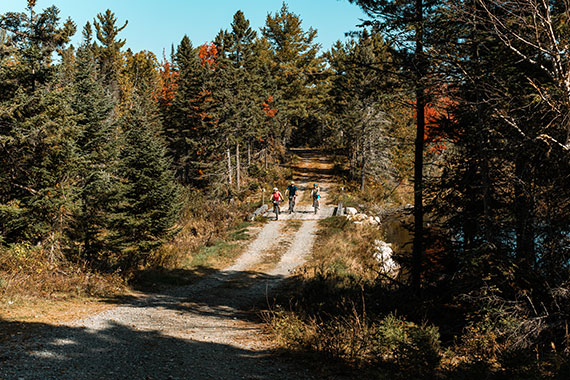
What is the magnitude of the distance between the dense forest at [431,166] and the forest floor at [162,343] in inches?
101

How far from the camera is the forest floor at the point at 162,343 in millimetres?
5102

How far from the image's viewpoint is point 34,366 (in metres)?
4.88

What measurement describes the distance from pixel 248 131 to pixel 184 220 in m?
13.8

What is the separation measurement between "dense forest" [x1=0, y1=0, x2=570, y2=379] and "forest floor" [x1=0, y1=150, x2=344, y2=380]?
2553mm

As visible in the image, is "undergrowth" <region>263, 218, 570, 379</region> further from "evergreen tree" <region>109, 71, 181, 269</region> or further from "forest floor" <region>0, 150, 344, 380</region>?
"evergreen tree" <region>109, 71, 181, 269</region>

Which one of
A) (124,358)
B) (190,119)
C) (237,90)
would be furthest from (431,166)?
(190,119)

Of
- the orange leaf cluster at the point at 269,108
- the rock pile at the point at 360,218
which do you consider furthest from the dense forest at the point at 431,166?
the orange leaf cluster at the point at 269,108

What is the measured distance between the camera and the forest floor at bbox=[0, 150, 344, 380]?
16.7 feet

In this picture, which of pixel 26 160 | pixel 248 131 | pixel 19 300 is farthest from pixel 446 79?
pixel 248 131

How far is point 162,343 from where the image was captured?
6551 millimetres

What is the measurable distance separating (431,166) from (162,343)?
27.7ft

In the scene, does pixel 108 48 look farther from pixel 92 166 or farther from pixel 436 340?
pixel 436 340

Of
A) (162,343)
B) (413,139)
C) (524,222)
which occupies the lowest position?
(162,343)

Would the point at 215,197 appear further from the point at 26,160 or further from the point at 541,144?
the point at 541,144
